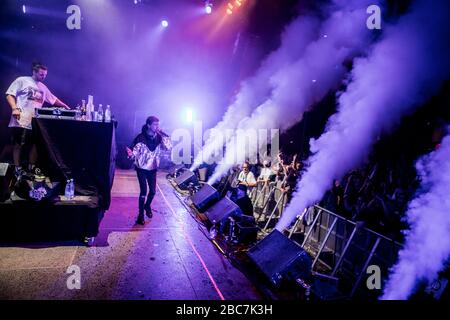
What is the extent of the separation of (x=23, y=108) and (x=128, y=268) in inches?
140

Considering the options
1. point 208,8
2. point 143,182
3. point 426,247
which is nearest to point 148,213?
point 143,182

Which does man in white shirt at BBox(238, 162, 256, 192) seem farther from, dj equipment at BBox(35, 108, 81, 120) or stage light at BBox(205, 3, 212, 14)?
stage light at BBox(205, 3, 212, 14)

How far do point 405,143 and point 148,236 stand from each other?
932 cm

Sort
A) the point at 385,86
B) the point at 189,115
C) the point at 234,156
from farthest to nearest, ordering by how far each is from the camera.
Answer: the point at 189,115 → the point at 234,156 → the point at 385,86

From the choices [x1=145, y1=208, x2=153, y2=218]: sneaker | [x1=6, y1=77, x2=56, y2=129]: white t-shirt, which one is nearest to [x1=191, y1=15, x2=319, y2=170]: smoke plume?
[x1=145, y1=208, x2=153, y2=218]: sneaker

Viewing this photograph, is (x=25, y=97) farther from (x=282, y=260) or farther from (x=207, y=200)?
(x=282, y=260)

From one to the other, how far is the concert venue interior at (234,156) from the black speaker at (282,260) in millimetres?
24

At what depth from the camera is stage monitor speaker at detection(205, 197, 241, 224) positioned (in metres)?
6.44

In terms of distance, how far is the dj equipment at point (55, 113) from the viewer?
483cm

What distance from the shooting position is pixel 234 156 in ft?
41.3

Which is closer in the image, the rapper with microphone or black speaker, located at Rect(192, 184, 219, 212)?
the rapper with microphone

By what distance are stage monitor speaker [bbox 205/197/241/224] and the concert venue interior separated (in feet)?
0.23

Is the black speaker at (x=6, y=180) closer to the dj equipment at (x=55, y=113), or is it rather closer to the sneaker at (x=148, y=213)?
the dj equipment at (x=55, y=113)

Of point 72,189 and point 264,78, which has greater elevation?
point 264,78
